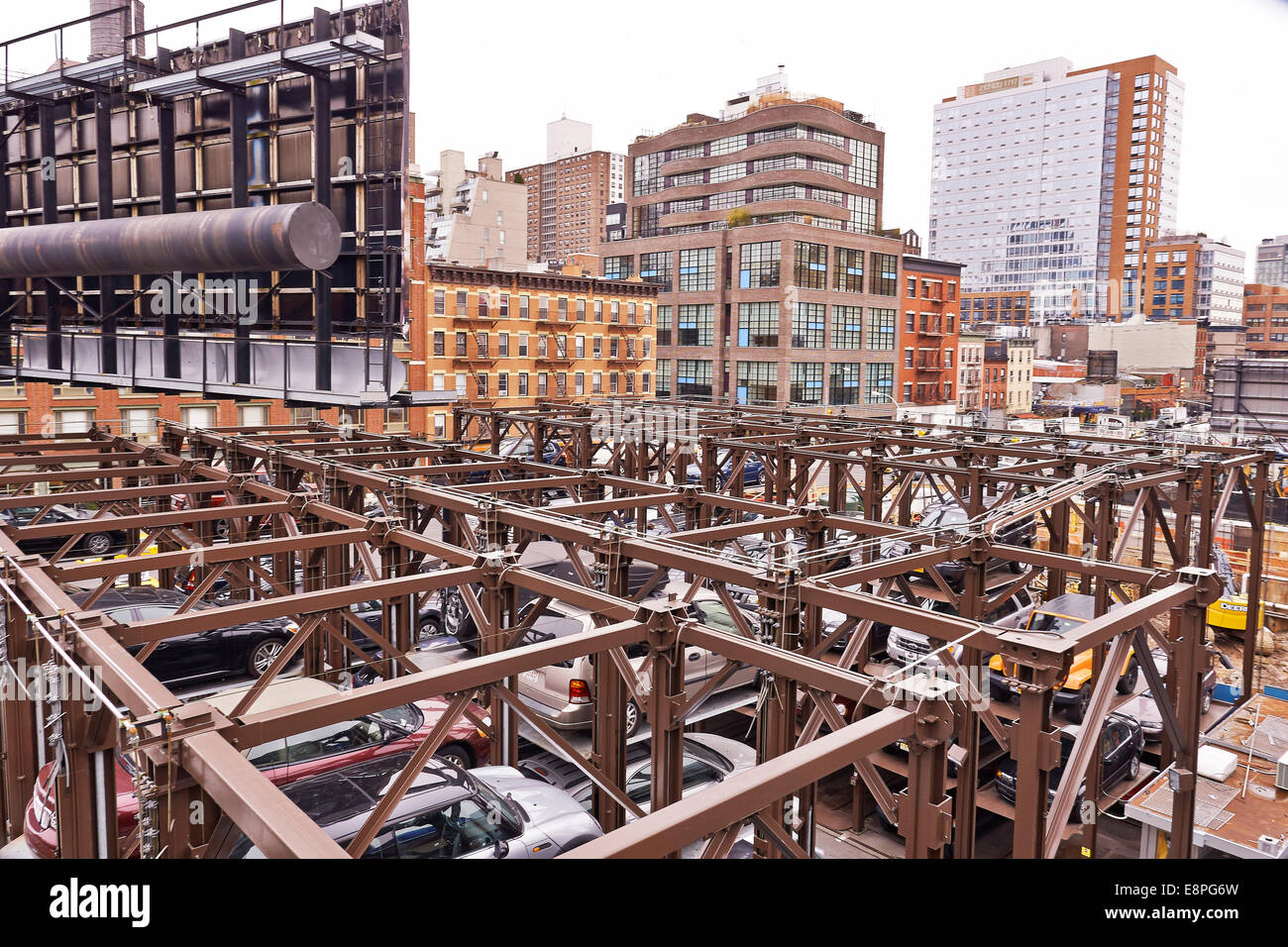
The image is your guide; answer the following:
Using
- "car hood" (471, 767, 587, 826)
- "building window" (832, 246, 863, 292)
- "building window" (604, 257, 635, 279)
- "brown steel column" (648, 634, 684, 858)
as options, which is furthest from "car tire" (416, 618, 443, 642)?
"building window" (604, 257, 635, 279)

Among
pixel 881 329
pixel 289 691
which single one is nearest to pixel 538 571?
pixel 289 691

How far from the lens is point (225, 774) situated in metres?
4.37

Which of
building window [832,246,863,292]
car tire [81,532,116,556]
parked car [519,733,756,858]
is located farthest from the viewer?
building window [832,246,863,292]

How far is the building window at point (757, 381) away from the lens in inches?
2869

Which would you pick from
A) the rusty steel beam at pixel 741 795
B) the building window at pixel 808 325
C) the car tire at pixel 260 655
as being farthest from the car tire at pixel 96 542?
the building window at pixel 808 325

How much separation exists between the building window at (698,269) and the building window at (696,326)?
1679 mm

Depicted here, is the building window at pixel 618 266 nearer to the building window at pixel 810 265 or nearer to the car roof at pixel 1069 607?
the building window at pixel 810 265

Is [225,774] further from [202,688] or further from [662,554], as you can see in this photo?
[202,688]

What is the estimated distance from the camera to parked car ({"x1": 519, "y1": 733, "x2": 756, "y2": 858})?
1090 centimetres

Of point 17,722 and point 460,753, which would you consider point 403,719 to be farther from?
point 17,722

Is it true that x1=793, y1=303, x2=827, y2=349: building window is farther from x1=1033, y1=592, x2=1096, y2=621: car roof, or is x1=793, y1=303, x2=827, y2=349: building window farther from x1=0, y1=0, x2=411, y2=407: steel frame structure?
x1=1033, y1=592, x2=1096, y2=621: car roof

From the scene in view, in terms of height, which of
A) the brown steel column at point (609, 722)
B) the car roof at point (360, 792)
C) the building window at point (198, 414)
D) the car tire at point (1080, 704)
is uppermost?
the building window at point (198, 414)

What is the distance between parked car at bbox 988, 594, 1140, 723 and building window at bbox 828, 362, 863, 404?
197 feet

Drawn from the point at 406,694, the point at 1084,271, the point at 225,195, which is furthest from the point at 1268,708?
the point at 1084,271
